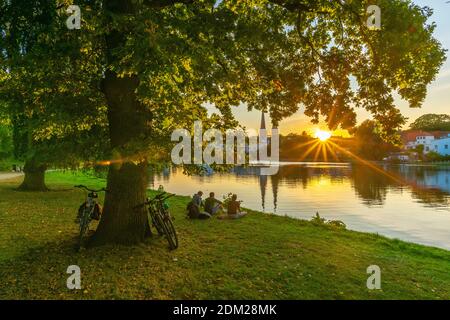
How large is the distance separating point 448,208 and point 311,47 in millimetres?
28592

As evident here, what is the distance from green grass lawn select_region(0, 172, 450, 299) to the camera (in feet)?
26.3

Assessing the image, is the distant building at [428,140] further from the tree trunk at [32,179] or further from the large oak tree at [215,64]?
the large oak tree at [215,64]

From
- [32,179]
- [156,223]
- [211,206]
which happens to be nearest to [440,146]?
[211,206]

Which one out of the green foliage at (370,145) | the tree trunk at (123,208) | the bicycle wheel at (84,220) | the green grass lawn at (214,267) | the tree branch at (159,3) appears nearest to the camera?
the green grass lawn at (214,267)

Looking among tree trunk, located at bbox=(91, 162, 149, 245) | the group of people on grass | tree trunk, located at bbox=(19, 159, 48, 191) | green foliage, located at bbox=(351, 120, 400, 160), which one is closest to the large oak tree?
tree trunk, located at bbox=(91, 162, 149, 245)

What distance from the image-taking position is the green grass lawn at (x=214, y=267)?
803 centimetres

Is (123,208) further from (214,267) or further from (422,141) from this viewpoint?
(422,141)

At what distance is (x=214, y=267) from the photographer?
9562mm

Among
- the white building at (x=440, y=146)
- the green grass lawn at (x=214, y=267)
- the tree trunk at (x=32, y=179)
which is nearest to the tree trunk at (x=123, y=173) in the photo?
the green grass lawn at (x=214, y=267)

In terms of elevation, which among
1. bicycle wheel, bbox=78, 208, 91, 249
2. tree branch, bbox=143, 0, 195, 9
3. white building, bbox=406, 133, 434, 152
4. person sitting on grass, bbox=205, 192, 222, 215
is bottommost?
person sitting on grass, bbox=205, 192, 222, 215

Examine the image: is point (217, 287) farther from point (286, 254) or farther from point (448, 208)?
point (448, 208)

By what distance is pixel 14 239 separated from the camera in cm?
1191

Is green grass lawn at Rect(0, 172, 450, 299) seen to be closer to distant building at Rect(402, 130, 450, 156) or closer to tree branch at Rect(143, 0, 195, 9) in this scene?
tree branch at Rect(143, 0, 195, 9)

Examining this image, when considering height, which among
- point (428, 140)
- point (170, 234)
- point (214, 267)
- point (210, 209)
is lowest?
point (214, 267)
